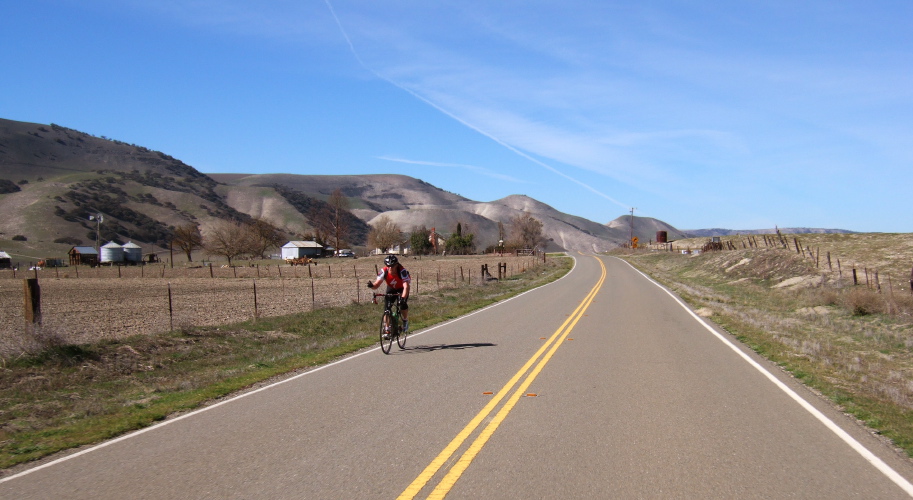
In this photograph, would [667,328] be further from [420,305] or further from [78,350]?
[78,350]

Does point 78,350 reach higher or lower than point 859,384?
higher

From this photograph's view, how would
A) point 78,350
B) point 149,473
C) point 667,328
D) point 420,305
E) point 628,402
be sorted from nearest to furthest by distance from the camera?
point 149,473
point 628,402
point 78,350
point 667,328
point 420,305

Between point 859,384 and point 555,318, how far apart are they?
1025cm

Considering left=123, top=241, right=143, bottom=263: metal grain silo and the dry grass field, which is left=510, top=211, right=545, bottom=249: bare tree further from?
Answer: the dry grass field

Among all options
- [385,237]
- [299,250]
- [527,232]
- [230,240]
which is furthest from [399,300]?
[527,232]

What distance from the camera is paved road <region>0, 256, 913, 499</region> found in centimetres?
524

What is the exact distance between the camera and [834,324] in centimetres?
2038

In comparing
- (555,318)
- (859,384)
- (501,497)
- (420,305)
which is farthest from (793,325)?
(501,497)

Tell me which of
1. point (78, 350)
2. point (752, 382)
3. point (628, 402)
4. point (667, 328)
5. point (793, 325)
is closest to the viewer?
point (628, 402)

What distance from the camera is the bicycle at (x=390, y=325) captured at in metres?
12.9

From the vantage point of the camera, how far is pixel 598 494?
500 cm

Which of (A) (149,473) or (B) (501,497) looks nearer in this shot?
(B) (501,497)

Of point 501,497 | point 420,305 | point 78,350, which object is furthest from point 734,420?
point 420,305

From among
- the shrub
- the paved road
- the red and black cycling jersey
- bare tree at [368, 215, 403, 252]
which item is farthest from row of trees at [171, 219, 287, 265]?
the paved road
